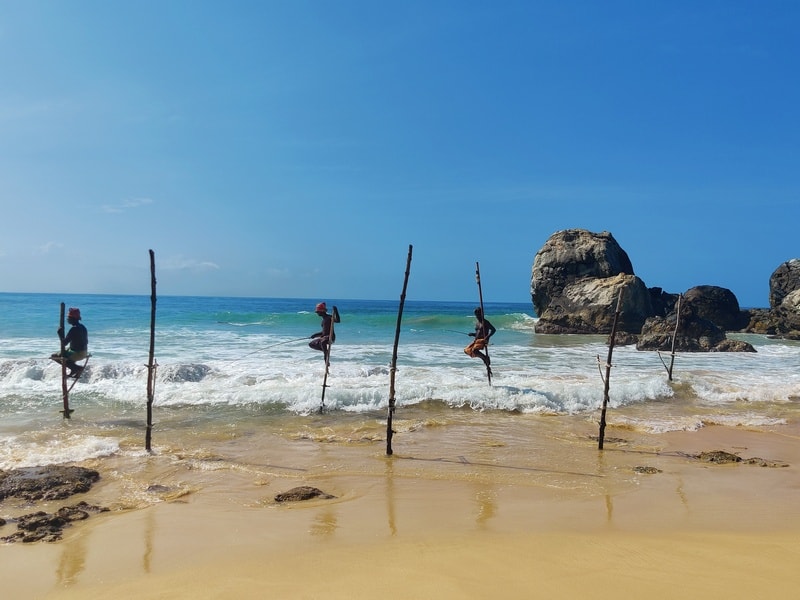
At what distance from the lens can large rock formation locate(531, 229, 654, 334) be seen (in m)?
34.5

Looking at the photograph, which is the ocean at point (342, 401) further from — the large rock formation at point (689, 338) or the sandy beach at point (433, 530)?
the large rock formation at point (689, 338)

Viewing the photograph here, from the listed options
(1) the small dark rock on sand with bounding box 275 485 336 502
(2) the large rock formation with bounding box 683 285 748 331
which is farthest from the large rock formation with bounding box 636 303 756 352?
(1) the small dark rock on sand with bounding box 275 485 336 502

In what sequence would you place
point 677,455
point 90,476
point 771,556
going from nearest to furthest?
point 771,556 < point 90,476 < point 677,455

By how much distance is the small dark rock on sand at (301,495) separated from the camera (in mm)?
6305

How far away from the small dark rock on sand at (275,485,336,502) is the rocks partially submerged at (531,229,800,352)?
86.0ft

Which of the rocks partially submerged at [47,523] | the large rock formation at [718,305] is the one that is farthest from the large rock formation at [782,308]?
the rocks partially submerged at [47,523]

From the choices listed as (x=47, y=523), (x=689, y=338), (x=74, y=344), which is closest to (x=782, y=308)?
(x=689, y=338)

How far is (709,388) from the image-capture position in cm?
1497

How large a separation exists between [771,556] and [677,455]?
4123mm

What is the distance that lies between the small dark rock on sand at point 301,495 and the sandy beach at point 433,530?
14 centimetres

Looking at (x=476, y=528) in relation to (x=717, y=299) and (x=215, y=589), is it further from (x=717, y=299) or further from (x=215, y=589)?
(x=717, y=299)

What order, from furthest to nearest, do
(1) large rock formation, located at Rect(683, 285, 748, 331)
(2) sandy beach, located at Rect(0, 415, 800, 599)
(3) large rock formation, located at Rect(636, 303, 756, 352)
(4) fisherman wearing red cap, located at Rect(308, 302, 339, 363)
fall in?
1. (1) large rock formation, located at Rect(683, 285, 748, 331)
2. (3) large rock formation, located at Rect(636, 303, 756, 352)
3. (4) fisherman wearing red cap, located at Rect(308, 302, 339, 363)
4. (2) sandy beach, located at Rect(0, 415, 800, 599)

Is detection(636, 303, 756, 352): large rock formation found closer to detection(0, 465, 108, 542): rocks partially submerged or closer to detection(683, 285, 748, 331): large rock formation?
detection(683, 285, 748, 331): large rock formation

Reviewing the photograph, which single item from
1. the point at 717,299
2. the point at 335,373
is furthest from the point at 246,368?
the point at 717,299
